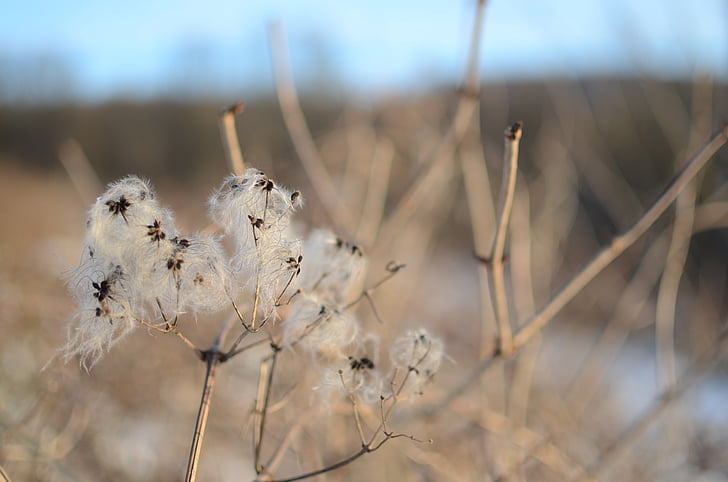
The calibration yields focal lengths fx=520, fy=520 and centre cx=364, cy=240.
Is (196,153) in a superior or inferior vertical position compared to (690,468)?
superior

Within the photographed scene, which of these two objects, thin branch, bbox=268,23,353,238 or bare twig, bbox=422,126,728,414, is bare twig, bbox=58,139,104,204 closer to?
thin branch, bbox=268,23,353,238

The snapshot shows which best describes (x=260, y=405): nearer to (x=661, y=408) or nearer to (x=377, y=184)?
(x=661, y=408)

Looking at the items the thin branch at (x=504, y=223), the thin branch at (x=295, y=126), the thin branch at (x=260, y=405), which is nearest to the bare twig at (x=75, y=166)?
the thin branch at (x=295, y=126)

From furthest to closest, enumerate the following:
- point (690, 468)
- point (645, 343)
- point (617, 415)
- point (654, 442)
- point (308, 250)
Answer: point (645, 343)
point (617, 415)
point (654, 442)
point (690, 468)
point (308, 250)

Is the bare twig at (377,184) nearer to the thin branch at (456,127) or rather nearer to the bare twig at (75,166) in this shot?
the thin branch at (456,127)

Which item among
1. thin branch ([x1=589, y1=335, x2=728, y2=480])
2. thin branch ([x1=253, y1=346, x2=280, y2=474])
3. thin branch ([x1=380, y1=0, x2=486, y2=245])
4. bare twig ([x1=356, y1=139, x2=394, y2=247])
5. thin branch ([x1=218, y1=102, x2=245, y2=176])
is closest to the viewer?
thin branch ([x1=253, y1=346, x2=280, y2=474])

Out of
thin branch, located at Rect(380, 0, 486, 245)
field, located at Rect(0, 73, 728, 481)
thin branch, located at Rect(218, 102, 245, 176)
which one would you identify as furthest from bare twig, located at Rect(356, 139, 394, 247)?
thin branch, located at Rect(218, 102, 245, 176)

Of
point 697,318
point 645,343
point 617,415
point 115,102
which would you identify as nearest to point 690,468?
point 697,318

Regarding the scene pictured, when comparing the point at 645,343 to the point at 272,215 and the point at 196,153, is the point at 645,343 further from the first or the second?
the point at 196,153
